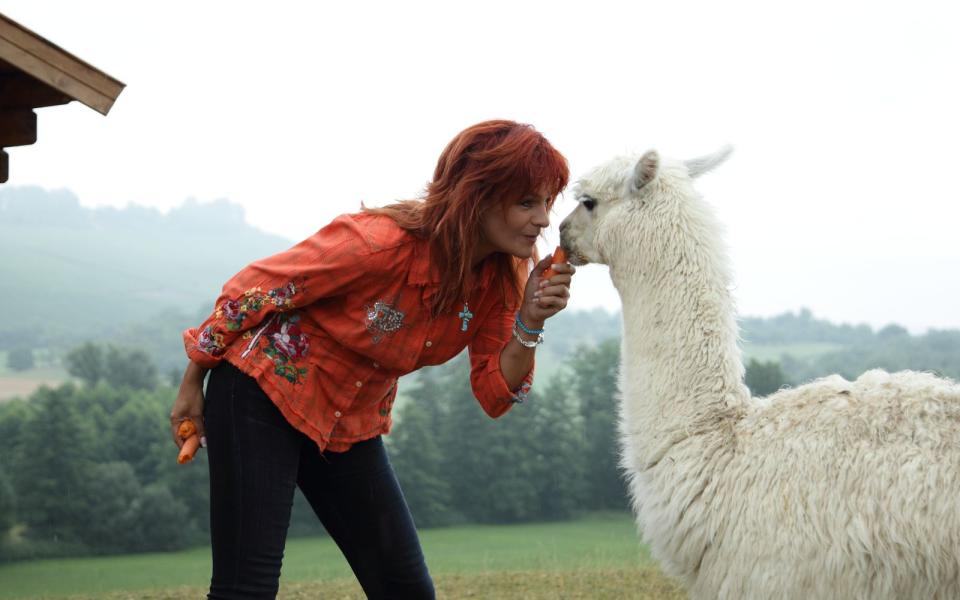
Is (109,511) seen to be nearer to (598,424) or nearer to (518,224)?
(598,424)

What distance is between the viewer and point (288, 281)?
256 centimetres

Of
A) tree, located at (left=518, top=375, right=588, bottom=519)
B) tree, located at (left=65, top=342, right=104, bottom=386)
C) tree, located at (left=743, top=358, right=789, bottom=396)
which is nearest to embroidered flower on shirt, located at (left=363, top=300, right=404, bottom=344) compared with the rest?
tree, located at (left=743, top=358, right=789, bottom=396)

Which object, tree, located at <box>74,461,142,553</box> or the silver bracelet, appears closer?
the silver bracelet

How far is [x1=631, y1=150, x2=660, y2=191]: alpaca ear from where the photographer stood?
113 inches

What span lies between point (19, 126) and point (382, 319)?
6.62 ft

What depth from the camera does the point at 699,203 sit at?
298cm

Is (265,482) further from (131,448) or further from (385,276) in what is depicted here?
(131,448)

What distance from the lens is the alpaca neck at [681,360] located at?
9.25 feet

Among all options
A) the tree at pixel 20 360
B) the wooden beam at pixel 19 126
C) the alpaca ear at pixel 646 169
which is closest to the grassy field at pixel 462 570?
the wooden beam at pixel 19 126

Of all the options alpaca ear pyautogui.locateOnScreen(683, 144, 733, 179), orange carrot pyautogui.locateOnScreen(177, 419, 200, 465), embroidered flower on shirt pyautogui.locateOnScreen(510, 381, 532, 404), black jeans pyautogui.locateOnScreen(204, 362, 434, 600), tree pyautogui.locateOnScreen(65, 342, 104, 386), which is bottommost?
black jeans pyautogui.locateOnScreen(204, 362, 434, 600)

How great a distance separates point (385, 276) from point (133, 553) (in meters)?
12.1

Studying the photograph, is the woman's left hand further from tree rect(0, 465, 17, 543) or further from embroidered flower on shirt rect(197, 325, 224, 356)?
tree rect(0, 465, 17, 543)

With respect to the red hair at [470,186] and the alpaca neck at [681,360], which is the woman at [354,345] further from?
the alpaca neck at [681,360]

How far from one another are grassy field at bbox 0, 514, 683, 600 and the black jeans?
311 centimetres
